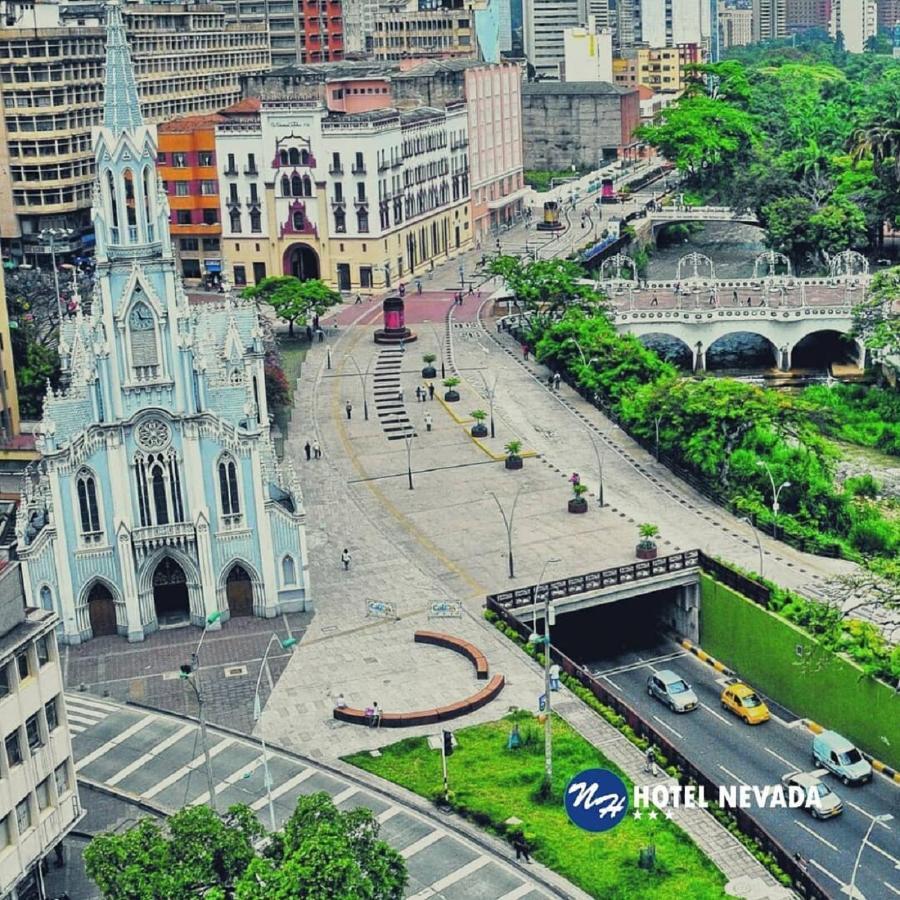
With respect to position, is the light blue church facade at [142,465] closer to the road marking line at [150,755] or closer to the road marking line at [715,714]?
the road marking line at [150,755]

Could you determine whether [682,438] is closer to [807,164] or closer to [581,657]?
[581,657]

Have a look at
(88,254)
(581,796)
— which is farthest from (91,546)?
(88,254)

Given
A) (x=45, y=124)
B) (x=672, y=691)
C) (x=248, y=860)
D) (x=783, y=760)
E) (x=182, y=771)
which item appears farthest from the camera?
(x=45, y=124)

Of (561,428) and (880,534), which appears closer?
(880,534)

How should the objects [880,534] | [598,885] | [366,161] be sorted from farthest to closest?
[366,161], [880,534], [598,885]

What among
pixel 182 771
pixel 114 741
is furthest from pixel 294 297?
pixel 182 771

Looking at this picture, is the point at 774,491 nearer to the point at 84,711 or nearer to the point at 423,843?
the point at 423,843

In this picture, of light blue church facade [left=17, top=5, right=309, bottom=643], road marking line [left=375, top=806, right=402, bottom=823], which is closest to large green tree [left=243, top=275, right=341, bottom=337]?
light blue church facade [left=17, top=5, right=309, bottom=643]
